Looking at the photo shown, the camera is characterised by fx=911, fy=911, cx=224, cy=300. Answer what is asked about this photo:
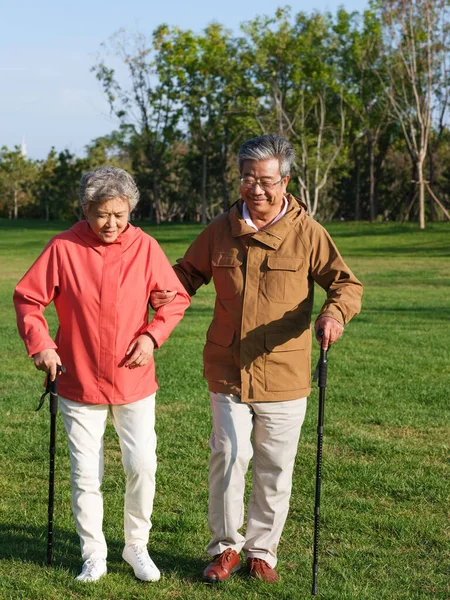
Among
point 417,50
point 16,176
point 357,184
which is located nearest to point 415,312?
point 417,50

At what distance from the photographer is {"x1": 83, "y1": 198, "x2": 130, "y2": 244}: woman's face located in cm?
404

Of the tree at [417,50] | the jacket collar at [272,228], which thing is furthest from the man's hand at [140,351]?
the tree at [417,50]

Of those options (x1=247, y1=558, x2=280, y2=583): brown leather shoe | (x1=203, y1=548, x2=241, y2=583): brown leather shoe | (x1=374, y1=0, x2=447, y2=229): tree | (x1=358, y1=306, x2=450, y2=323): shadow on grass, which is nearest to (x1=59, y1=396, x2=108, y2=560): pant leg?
(x1=203, y1=548, x2=241, y2=583): brown leather shoe

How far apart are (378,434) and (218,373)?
10.3 ft

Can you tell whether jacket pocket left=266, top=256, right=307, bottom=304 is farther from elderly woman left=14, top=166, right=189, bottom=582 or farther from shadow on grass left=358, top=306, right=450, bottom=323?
shadow on grass left=358, top=306, right=450, bottom=323

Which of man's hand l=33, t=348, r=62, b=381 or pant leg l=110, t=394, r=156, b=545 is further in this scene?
pant leg l=110, t=394, r=156, b=545

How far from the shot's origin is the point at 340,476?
5926 mm

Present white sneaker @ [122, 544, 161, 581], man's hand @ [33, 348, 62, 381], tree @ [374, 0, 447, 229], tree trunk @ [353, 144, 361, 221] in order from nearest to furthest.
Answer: man's hand @ [33, 348, 62, 381] < white sneaker @ [122, 544, 161, 581] < tree @ [374, 0, 447, 229] < tree trunk @ [353, 144, 361, 221]

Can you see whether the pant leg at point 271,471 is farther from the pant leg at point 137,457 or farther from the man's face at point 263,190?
the man's face at point 263,190

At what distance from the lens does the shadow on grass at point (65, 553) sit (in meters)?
4.38

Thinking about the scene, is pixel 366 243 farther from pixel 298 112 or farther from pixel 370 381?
pixel 370 381

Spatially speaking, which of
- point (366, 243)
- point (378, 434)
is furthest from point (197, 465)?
point (366, 243)

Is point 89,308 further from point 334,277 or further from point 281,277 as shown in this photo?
point 334,277

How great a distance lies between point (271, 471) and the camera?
4.30 m
